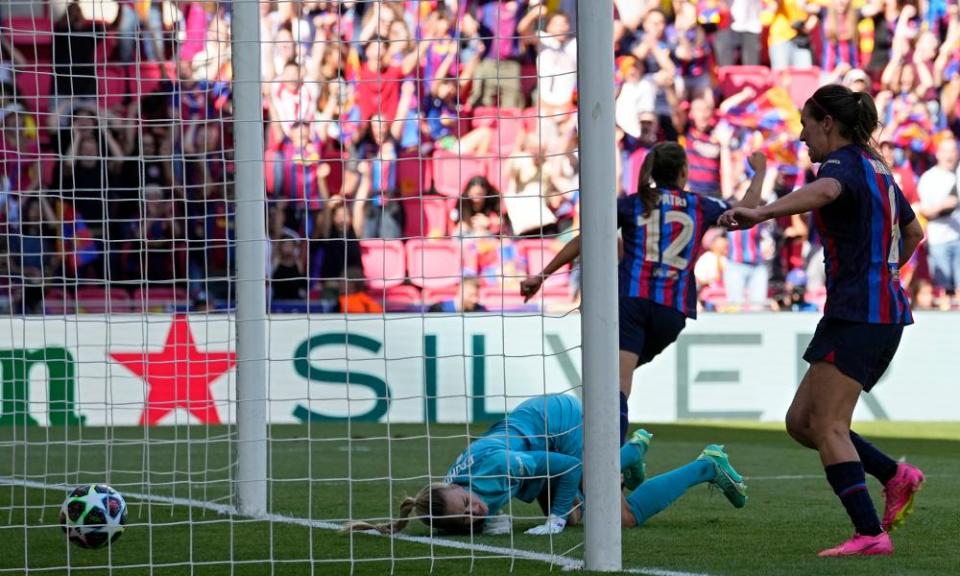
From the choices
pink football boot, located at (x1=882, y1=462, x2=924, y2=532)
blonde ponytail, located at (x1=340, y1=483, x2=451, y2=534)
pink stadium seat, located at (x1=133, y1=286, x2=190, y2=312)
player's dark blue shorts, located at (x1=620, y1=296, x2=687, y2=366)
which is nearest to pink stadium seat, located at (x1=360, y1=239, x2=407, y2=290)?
pink stadium seat, located at (x1=133, y1=286, x2=190, y2=312)

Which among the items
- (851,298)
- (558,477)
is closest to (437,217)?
(558,477)

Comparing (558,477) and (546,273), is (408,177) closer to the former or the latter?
(546,273)

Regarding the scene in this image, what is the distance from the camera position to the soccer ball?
5477 mm

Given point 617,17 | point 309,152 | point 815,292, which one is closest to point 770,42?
point 617,17

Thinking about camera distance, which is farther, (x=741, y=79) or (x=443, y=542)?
(x=741, y=79)

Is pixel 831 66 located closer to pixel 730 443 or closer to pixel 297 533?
pixel 730 443

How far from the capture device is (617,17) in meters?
16.1

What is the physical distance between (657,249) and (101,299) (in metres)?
7.75

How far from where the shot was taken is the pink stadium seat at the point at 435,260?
13812mm

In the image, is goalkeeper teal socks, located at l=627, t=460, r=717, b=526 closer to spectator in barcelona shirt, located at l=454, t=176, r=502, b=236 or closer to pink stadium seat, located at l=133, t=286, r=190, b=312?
spectator in barcelona shirt, located at l=454, t=176, r=502, b=236

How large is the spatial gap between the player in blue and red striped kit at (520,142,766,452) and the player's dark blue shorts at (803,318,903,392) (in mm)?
1831

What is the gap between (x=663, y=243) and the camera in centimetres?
720

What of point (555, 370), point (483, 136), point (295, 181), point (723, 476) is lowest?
point (555, 370)

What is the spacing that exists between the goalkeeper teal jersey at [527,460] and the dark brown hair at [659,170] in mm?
1263
